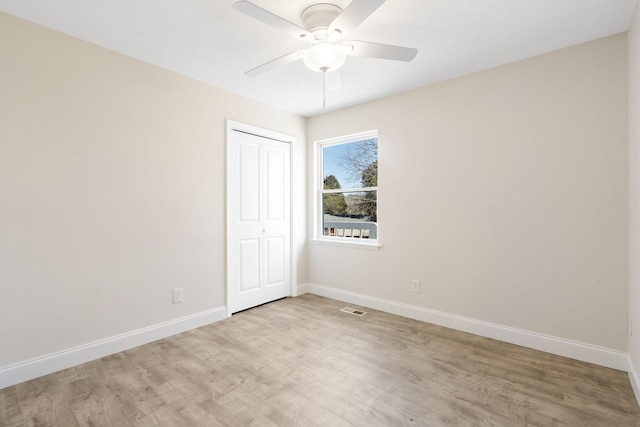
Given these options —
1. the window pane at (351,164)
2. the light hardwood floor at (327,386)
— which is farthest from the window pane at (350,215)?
the light hardwood floor at (327,386)

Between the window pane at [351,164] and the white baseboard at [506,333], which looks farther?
the window pane at [351,164]

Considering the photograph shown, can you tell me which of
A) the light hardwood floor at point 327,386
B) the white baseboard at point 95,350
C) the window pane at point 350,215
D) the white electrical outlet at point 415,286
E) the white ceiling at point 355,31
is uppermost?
the white ceiling at point 355,31

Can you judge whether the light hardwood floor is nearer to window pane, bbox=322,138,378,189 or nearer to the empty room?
the empty room

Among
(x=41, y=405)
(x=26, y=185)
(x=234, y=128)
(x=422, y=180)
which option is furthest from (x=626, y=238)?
(x=26, y=185)

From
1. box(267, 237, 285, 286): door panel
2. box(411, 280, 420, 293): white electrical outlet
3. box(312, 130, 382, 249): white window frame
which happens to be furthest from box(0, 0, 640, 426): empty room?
box(267, 237, 285, 286): door panel

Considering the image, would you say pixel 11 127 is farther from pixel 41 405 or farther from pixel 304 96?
pixel 304 96

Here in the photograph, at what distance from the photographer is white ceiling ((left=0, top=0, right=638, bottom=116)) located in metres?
1.97

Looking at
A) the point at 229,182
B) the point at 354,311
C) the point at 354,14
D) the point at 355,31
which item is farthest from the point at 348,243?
the point at 354,14

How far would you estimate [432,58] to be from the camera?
8.63 ft

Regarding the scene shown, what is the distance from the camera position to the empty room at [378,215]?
76.9 inches

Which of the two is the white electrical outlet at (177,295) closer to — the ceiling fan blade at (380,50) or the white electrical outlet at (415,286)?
the white electrical outlet at (415,286)

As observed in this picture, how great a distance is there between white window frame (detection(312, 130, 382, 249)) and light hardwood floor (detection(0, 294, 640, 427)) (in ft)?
4.03

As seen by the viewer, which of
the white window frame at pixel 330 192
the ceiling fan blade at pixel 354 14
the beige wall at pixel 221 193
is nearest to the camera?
the ceiling fan blade at pixel 354 14

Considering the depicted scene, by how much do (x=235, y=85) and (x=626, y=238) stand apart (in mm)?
3641
